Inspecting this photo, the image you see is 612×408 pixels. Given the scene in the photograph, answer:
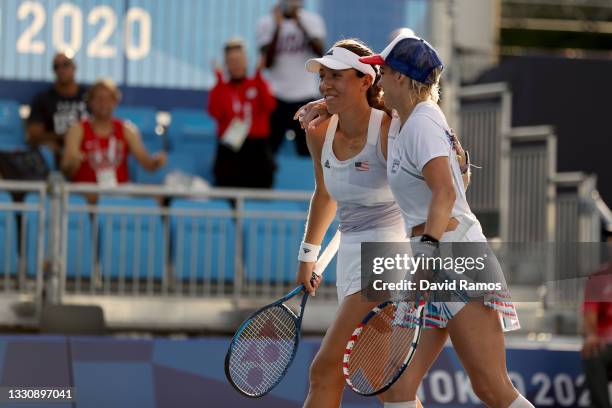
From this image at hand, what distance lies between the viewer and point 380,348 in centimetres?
552

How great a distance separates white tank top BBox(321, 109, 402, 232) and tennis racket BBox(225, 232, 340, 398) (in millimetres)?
282

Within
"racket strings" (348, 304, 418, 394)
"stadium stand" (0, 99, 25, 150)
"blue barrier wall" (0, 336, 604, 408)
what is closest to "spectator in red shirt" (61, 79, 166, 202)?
"stadium stand" (0, 99, 25, 150)

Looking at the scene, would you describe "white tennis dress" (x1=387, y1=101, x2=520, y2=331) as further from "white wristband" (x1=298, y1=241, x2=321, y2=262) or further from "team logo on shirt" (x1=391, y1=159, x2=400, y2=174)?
A: "white wristband" (x1=298, y1=241, x2=321, y2=262)

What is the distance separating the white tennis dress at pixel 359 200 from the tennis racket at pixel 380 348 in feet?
1.07

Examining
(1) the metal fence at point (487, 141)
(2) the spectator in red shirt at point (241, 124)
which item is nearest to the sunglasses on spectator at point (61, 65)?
(2) the spectator in red shirt at point (241, 124)

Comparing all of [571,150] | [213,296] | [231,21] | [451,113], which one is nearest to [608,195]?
[571,150]

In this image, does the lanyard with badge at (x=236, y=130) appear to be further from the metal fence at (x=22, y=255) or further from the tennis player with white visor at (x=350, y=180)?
the tennis player with white visor at (x=350, y=180)

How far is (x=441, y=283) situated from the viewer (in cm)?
520

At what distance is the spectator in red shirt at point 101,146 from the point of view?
391 inches

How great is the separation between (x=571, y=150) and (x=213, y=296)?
5.40 m

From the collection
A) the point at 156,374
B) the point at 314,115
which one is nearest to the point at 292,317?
the point at 314,115

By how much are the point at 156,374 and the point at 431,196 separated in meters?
3.80

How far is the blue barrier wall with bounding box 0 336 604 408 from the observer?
322 inches

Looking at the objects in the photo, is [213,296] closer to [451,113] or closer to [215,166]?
[215,166]
